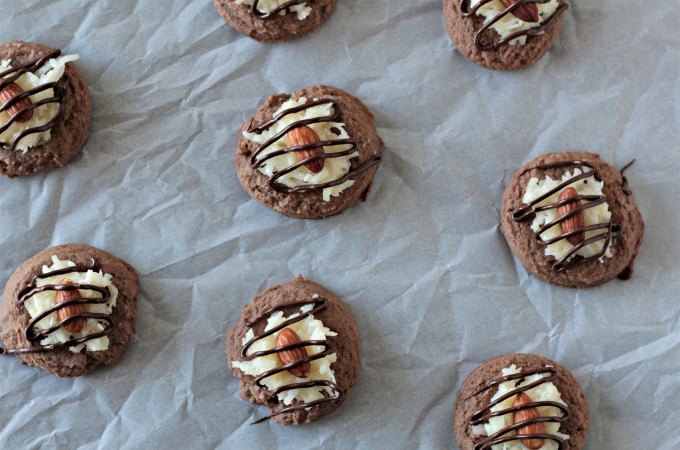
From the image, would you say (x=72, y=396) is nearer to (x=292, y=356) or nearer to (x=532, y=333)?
(x=292, y=356)

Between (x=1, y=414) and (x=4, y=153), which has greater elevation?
(x=4, y=153)

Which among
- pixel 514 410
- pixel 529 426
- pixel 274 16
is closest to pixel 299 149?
pixel 274 16

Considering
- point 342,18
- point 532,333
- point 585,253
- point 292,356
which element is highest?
point 342,18

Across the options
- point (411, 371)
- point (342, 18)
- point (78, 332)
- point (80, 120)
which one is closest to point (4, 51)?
point (80, 120)

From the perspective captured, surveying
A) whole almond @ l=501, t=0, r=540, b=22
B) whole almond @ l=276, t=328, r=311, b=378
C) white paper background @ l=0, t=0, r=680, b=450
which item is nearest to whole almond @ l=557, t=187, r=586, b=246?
white paper background @ l=0, t=0, r=680, b=450

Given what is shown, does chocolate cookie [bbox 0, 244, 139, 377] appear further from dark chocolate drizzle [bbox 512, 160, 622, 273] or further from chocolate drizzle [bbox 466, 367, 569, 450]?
dark chocolate drizzle [bbox 512, 160, 622, 273]

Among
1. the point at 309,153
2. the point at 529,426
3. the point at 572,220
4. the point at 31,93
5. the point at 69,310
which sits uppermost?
the point at 31,93

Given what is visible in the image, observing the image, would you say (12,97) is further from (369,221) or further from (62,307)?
(369,221)
